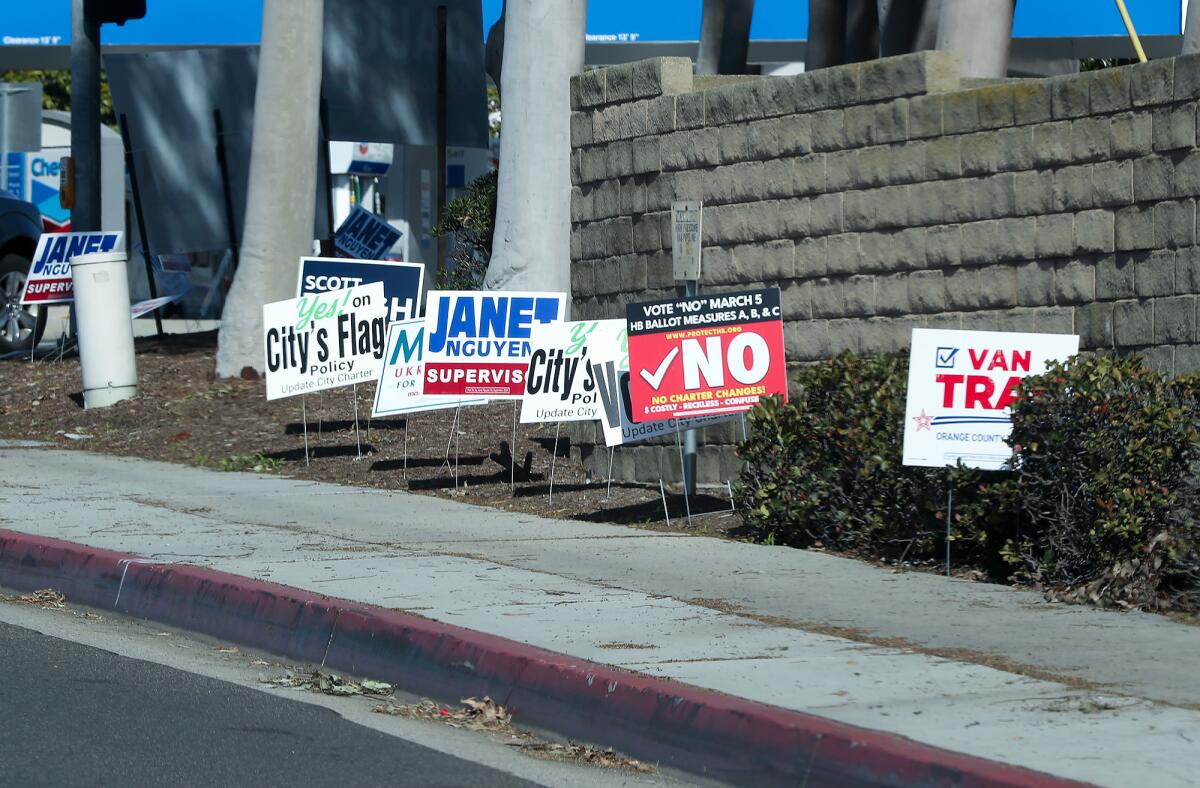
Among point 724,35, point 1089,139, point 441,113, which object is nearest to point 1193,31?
point 1089,139

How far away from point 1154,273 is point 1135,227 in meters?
0.28

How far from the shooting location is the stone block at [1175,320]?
9.48 meters

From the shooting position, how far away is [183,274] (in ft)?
96.3

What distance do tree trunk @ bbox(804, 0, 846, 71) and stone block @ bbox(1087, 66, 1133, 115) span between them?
28.8 ft

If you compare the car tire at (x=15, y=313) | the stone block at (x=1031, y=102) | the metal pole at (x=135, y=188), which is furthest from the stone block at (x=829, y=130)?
the metal pole at (x=135, y=188)

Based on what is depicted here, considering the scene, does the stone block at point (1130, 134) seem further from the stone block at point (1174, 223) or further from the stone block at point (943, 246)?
the stone block at point (943, 246)

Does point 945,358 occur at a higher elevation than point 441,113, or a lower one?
lower

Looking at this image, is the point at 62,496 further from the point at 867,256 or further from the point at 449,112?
the point at 449,112

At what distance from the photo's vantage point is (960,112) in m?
10.8

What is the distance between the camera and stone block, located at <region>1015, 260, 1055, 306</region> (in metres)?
10.3

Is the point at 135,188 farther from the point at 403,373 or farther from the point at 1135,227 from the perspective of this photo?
the point at 1135,227

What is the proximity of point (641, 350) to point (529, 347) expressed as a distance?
81.3 inches

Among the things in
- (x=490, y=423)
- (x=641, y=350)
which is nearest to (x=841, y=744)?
(x=641, y=350)

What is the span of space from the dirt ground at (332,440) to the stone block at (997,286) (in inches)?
81.4
